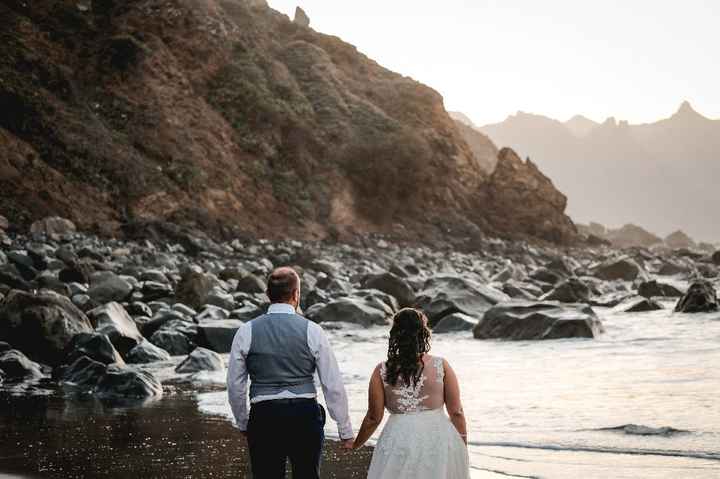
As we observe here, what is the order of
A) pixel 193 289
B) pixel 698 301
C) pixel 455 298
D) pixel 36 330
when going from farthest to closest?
1. pixel 455 298
2. pixel 698 301
3. pixel 193 289
4. pixel 36 330

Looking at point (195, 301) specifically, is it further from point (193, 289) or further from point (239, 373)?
point (239, 373)

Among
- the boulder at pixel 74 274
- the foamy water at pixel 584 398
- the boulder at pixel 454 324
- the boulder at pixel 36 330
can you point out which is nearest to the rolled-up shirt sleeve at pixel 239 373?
the foamy water at pixel 584 398

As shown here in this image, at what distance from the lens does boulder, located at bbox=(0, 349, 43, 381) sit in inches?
416

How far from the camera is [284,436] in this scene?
4.40 m

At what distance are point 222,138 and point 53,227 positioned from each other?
14795mm

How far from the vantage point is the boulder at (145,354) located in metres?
12.0

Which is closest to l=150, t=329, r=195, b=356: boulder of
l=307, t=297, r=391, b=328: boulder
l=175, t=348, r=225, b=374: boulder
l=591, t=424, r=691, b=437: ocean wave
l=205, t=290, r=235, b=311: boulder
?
l=175, t=348, r=225, b=374: boulder

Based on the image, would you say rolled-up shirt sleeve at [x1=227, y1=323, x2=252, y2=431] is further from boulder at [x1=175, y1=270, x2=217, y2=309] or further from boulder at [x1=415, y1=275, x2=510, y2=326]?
boulder at [x1=415, y1=275, x2=510, y2=326]

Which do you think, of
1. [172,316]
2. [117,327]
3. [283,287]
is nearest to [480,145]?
[172,316]

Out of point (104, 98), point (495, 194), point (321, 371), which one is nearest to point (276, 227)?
point (104, 98)

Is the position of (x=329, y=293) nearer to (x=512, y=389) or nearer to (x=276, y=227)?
(x=512, y=389)

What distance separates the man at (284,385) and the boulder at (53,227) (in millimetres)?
23709

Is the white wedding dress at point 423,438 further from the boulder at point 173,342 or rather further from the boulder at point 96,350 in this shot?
the boulder at point 173,342

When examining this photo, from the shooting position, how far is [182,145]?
39.0 meters
